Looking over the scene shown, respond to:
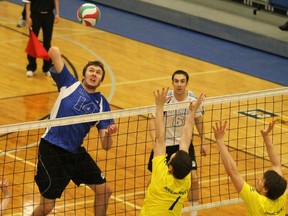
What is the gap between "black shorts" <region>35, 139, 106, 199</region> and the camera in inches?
495

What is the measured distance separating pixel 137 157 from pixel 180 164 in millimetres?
5719

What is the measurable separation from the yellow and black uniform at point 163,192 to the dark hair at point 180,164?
0.18 m

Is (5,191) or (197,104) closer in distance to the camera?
(5,191)

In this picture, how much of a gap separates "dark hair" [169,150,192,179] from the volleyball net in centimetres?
188

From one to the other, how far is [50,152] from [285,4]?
13.9 meters

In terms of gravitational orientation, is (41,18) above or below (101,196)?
above

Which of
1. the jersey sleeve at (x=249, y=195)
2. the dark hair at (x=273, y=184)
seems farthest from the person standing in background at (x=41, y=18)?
the dark hair at (x=273, y=184)

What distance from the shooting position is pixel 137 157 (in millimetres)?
16500

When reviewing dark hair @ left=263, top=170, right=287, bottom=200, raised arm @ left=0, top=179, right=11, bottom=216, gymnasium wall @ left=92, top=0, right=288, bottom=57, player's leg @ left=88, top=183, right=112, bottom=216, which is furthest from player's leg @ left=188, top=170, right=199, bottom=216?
gymnasium wall @ left=92, top=0, right=288, bottom=57

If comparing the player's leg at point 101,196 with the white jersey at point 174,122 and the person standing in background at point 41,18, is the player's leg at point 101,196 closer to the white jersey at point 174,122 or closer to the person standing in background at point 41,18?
the white jersey at point 174,122

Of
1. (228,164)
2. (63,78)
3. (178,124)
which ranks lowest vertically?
(228,164)

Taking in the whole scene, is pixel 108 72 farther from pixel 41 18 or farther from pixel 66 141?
pixel 66 141

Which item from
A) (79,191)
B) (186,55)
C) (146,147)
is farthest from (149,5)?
(79,191)

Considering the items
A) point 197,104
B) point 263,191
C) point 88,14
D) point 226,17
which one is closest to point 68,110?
point 197,104
